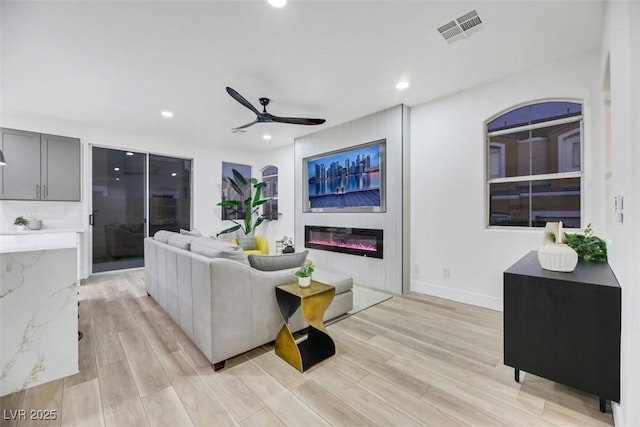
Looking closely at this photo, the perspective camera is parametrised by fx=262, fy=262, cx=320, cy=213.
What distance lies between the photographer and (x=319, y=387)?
1810mm

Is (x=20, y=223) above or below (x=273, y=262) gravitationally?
above

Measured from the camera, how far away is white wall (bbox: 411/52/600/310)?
280 cm

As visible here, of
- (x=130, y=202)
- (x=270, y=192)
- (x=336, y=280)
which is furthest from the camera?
(x=270, y=192)

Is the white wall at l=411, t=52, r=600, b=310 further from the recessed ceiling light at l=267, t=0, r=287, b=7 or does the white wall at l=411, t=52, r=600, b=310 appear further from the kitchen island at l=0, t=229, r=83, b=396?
the kitchen island at l=0, t=229, r=83, b=396

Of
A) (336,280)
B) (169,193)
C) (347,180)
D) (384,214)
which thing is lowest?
(336,280)

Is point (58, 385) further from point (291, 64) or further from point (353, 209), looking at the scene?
point (353, 209)

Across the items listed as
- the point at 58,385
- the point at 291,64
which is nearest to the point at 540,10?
the point at 291,64

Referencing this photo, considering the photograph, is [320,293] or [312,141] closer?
[320,293]

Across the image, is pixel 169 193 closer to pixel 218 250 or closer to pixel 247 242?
pixel 247 242

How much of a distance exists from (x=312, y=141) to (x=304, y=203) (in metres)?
1.27

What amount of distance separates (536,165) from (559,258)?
1721mm

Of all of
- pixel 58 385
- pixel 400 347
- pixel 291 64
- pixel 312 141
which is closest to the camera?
pixel 58 385

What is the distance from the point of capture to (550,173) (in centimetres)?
292

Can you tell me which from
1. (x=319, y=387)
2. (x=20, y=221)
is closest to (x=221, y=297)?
(x=319, y=387)
